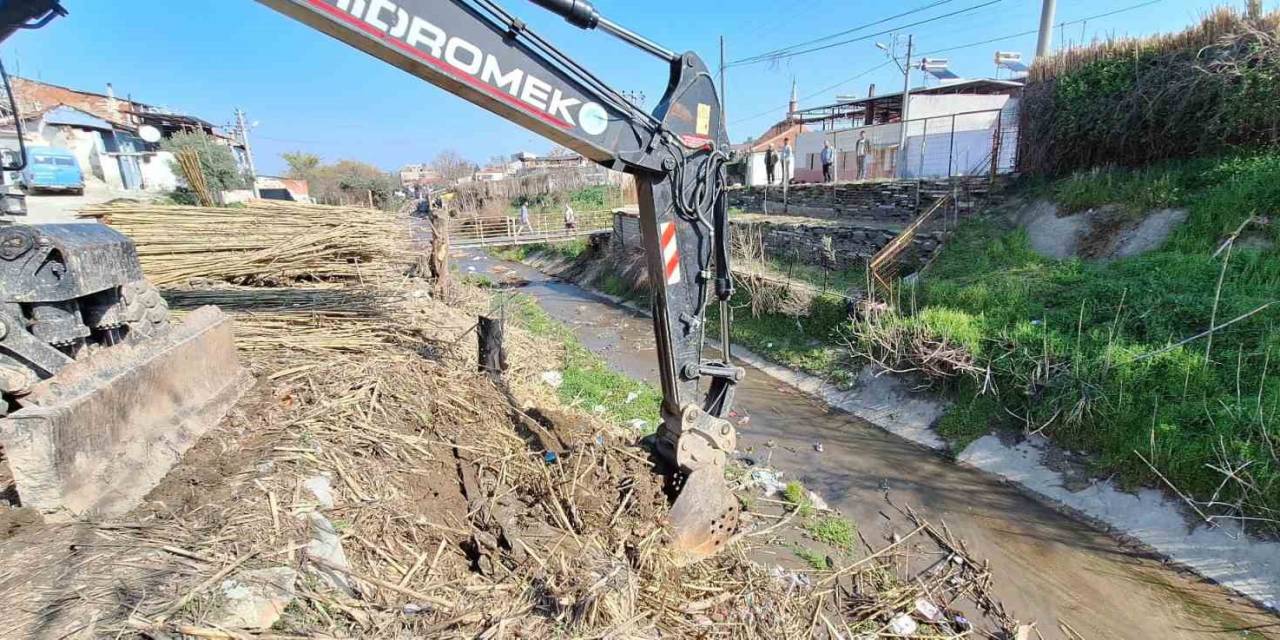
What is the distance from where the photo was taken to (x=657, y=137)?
3416mm

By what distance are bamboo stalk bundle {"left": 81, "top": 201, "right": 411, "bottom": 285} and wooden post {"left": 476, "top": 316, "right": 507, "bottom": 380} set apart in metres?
2.38

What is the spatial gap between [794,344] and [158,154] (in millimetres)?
32343

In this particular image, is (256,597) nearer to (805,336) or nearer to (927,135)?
(805,336)

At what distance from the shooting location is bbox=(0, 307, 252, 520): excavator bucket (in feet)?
8.71

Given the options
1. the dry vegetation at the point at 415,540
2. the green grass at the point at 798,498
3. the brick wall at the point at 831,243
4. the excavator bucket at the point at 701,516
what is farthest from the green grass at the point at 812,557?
the brick wall at the point at 831,243

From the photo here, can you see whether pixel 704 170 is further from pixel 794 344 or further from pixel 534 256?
pixel 534 256

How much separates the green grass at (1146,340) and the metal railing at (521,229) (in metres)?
15.5

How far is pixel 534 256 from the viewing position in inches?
976

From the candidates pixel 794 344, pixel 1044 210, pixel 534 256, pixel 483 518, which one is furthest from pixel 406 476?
pixel 534 256

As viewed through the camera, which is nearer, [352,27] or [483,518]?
[352,27]

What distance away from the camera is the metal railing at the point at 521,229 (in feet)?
75.7

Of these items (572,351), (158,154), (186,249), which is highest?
(158,154)

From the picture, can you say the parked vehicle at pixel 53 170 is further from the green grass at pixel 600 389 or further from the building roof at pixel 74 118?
the green grass at pixel 600 389

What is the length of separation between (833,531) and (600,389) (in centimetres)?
389
